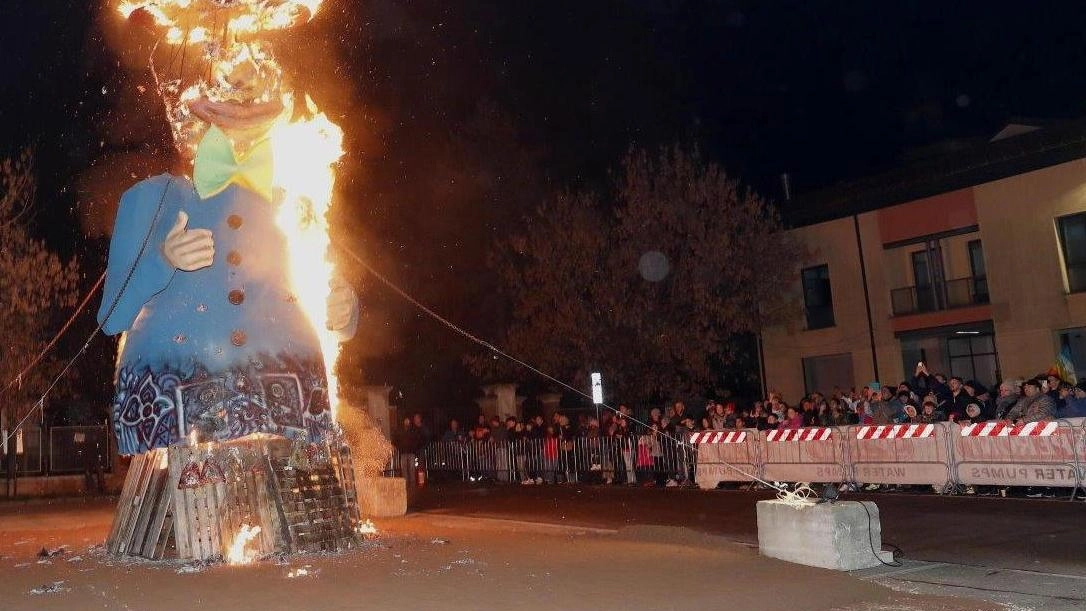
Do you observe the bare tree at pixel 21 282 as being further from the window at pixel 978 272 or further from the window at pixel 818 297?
the window at pixel 978 272

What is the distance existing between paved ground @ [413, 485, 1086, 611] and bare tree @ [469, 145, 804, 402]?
6912 millimetres

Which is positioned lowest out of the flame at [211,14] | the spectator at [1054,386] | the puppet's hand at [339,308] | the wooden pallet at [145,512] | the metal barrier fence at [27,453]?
the wooden pallet at [145,512]

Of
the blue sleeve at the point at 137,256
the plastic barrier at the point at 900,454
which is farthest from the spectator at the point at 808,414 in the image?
the blue sleeve at the point at 137,256

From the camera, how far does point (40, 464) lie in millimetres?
25203

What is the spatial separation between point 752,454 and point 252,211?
1077 centimetres

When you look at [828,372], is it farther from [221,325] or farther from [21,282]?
[221,325]

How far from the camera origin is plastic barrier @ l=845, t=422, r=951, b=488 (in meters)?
14.2

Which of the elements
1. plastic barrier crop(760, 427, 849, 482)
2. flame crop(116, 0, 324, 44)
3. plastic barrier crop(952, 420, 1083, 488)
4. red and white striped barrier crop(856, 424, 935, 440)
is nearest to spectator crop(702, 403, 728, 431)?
plastic barrier crop(760, 427, 849, 482)

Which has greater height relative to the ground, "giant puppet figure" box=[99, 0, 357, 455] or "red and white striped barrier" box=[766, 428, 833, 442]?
"giant puppet figure" box=[99, 0, 357, 455]

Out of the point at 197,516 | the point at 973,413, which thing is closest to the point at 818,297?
the point at 973,413

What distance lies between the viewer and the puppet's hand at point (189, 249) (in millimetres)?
8406

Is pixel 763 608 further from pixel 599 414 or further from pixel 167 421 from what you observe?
pixel 599 414

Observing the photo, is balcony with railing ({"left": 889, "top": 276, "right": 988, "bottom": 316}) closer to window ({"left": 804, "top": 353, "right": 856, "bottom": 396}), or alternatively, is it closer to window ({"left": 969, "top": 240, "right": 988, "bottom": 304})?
window ({"left": 969, "top": 240, "right": 988, "bottom": 304})

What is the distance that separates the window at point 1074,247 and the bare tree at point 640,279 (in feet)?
27.7
